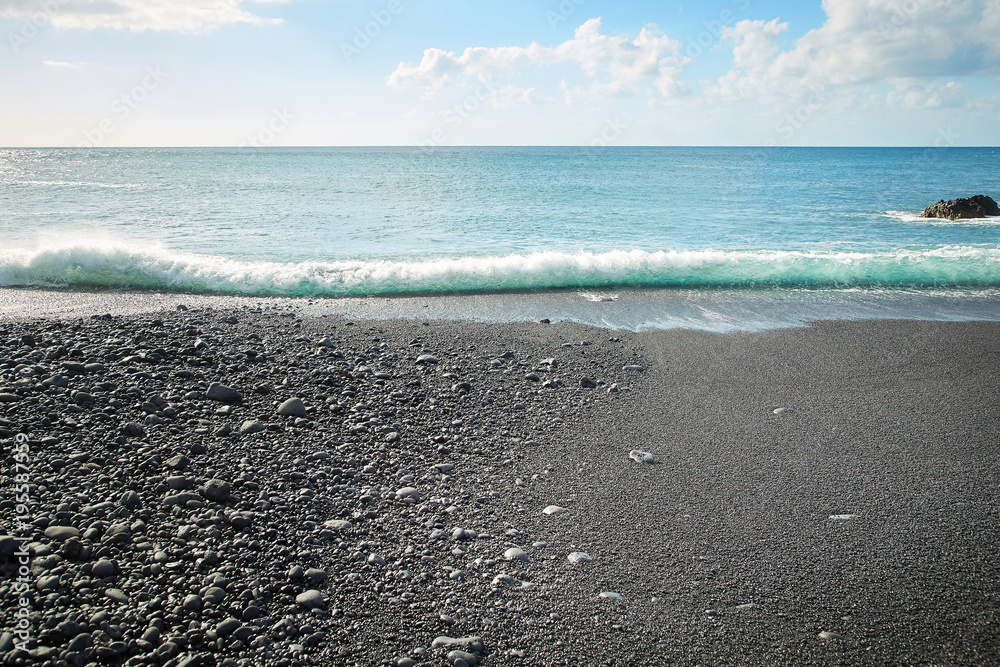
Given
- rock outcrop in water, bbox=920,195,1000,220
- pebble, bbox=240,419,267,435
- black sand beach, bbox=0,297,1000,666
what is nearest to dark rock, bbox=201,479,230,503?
black sand beach, bbox=0,297,1000,666

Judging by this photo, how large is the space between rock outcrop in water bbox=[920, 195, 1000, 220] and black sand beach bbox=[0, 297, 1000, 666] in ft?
64.3

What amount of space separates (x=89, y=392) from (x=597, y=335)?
6.24m

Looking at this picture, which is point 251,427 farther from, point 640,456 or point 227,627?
point 640,456

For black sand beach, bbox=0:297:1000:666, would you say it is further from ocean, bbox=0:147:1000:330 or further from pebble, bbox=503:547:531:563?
ocean, bbox=0:147:1000:330

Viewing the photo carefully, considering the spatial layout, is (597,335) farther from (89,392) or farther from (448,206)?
(448,206)

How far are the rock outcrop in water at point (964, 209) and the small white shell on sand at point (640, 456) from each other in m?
24.2

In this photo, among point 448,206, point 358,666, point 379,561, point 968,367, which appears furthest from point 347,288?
point 448,206

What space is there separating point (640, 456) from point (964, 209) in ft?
81.6

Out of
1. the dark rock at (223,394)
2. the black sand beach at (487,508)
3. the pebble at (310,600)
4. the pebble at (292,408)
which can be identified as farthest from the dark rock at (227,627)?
the dark rock at (223,394)

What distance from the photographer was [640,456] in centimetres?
493

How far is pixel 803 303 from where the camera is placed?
10.7 metres

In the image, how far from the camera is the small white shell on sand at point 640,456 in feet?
16.0

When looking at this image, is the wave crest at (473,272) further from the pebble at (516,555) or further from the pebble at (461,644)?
the pebble at (461,644)

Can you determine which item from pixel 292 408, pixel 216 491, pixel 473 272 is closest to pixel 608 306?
pixel 473 272
